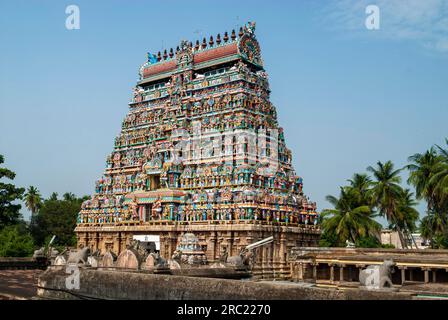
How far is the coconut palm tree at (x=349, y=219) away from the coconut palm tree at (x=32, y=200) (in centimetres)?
5828

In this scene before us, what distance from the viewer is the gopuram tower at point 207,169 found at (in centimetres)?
4453

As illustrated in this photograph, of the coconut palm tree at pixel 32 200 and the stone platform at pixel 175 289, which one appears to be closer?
the stone platform at pixel 175 289

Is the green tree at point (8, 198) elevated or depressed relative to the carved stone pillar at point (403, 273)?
elevated

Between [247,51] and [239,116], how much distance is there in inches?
328

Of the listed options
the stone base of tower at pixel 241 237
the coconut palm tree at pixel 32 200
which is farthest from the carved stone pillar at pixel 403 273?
the coconut palm tree at pixel 32 200

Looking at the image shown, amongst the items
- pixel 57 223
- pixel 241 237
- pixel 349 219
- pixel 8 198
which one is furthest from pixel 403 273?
pixel 57 223

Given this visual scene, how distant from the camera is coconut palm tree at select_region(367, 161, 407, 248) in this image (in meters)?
54.0

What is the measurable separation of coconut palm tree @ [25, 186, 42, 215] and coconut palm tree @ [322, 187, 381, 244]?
191ft

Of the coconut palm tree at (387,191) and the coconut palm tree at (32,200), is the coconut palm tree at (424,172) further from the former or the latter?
the coconut palm tree at (32,200)

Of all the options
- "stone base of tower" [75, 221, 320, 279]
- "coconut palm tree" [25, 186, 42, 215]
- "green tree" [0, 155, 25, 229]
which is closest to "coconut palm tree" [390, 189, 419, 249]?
"stone base of tower" [75, 221, 320, 279]

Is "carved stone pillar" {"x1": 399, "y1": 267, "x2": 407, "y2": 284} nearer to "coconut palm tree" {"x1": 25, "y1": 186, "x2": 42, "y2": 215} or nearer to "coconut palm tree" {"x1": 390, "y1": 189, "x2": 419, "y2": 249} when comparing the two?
"coconut palm tree" {"x1": 390, "y1": 189, "x2": 419, "y2": 249}

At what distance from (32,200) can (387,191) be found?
217 feet
